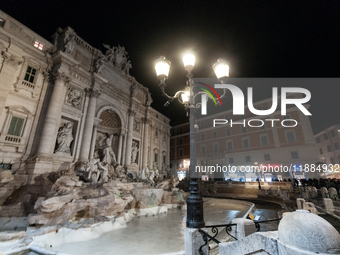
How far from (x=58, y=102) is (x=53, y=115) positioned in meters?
1.09

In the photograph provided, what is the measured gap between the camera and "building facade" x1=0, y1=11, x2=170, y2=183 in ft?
33.2

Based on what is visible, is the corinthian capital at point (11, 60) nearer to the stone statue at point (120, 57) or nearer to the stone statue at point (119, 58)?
the stone statue at point (119, 58)

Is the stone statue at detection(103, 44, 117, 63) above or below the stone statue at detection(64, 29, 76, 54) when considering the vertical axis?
above

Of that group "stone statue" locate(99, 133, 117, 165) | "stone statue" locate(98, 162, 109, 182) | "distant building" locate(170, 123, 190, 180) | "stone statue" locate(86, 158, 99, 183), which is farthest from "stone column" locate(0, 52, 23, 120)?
"distant building" locate(170, 123, 190, 180)

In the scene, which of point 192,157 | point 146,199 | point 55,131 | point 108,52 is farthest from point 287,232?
point 108,52

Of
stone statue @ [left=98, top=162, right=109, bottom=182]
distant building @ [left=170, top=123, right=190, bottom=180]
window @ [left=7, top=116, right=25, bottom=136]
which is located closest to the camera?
window @ [left=7, top=116, right=25, bottom=136]

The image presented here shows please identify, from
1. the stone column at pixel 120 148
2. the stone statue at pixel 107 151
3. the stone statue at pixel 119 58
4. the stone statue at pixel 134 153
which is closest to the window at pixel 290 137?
the stone statue at pixel 134 153

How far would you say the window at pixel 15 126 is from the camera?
10.1 m

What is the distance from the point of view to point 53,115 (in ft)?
37.6

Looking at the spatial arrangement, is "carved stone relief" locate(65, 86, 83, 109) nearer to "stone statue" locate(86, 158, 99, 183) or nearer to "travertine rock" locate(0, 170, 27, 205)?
"stone statue" locate(86, 158, 99, 183)

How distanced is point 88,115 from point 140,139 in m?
8.30

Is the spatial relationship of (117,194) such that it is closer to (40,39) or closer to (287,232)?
(287,232)

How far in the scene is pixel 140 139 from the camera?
69.5 feet

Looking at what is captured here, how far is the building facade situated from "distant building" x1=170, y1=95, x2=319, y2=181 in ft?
50.0
